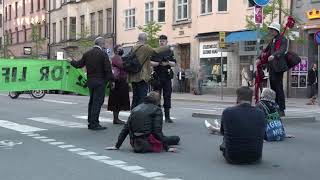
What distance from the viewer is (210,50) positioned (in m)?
39.3

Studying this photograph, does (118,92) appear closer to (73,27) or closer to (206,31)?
(206,31)

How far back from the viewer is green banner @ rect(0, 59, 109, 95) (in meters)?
13.6

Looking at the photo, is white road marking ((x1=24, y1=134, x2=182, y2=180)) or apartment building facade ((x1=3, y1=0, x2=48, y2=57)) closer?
white road marking ((x1=24, y1=134, x2=182, y2=180))

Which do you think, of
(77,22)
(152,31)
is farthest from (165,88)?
(77,22)

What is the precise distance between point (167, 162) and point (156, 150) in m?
0.91

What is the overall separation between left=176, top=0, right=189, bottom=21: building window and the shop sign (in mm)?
2905

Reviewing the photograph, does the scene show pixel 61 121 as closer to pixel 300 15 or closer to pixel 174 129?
pixel 174 129

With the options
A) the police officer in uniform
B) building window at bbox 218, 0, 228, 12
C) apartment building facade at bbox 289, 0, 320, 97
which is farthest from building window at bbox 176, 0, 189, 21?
the police officer in uniform

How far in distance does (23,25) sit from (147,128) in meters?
67.5

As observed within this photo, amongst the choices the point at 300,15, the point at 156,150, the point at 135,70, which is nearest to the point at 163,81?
the point at 135,70

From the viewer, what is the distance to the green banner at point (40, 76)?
13.6 m

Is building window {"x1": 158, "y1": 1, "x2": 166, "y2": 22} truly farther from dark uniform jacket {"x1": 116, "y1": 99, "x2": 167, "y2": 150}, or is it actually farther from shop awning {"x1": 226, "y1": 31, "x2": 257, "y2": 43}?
dark uniform jacket {"x1": 116, "y1": 99, "x2": 167, "y2": 150}

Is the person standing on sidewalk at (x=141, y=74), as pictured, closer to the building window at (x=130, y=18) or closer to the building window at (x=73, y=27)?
the building window at (x=130, y=18)

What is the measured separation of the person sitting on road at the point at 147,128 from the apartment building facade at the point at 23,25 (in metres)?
56.1
